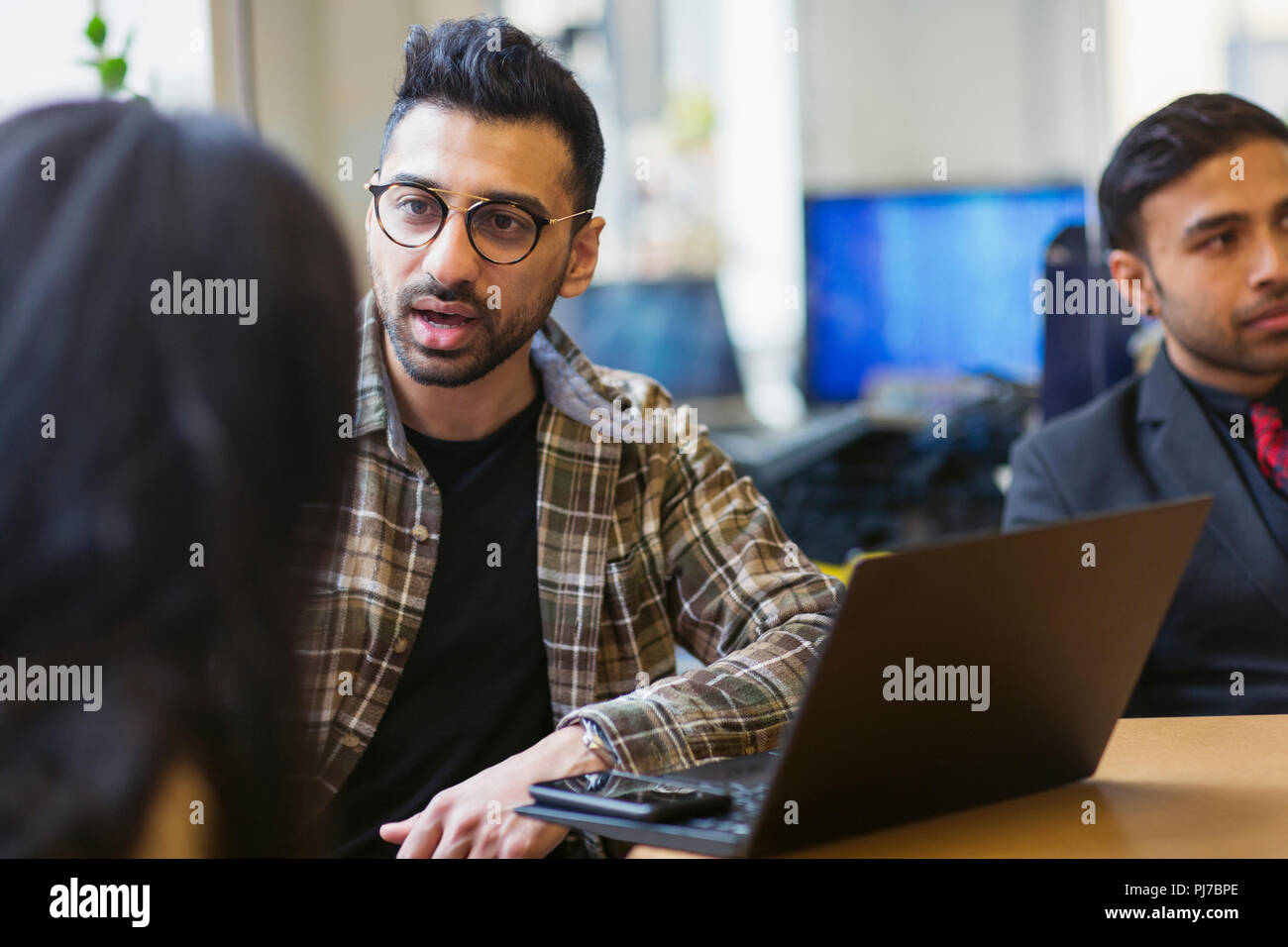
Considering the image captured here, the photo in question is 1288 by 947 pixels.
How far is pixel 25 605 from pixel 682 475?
1.13 metres

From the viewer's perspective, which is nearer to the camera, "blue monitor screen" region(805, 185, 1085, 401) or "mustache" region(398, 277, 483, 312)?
"mustache" region(398, 277, 483, 312)

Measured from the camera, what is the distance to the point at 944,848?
1.00 m

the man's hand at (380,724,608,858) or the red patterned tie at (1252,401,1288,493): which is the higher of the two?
the red patterned tie at (1252,401,1288,493)

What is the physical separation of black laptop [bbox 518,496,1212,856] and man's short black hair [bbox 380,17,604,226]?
0.89 m

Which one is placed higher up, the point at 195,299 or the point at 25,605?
the point at 195,299

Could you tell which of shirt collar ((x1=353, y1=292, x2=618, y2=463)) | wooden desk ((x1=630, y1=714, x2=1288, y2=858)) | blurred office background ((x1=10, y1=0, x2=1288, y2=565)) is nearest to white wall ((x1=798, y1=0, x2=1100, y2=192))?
blurred office background ((x1=10, y1=0, x2=1288, y2=565))

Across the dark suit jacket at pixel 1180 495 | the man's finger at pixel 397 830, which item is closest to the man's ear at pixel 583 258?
the dark suit jacket at pixel 1180 495

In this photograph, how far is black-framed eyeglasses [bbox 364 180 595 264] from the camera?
5.33 ft

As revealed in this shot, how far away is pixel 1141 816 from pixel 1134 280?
4.23 feet

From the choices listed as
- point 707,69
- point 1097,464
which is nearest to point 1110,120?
point 707,69

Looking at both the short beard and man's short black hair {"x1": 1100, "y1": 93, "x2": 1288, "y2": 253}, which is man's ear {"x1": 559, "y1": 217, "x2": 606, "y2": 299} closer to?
the short beard

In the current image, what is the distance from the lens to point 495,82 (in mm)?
1668
